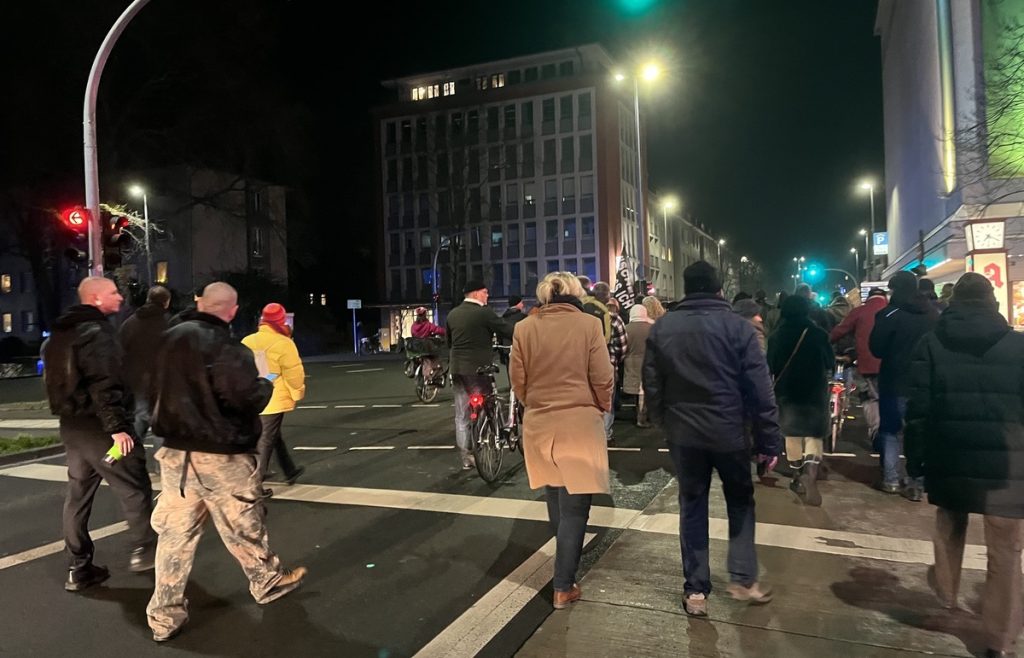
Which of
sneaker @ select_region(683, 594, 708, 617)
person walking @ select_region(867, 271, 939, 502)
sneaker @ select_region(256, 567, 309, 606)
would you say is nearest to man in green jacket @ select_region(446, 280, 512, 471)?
sneaker @ select_region(256, 567, 309, 606)

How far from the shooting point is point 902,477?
624 cm

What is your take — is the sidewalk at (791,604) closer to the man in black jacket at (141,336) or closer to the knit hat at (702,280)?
the knit hat at (702,280)

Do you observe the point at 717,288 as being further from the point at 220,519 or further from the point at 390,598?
the point at 220,519

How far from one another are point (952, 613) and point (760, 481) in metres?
2.93

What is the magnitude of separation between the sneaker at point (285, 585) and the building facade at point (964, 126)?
12.1 meters

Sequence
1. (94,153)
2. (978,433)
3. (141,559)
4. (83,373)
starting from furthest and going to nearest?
(94,153), (141,559), (83,373), (978,433)

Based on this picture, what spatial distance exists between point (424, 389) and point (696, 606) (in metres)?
11.0

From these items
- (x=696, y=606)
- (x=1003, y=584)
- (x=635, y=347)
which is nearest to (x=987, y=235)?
(x=635, y=347)

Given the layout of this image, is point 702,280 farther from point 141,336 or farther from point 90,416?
point 141,336

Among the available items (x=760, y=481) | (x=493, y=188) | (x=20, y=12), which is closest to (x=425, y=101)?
(x=493, y=188)

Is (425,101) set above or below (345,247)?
above

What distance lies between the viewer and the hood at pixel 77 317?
4.47 metres

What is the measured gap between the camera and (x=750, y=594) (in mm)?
3994

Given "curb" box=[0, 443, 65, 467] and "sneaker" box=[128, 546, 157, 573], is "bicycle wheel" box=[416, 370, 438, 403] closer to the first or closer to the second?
"curb" box=[0, 443, 65, 467]
